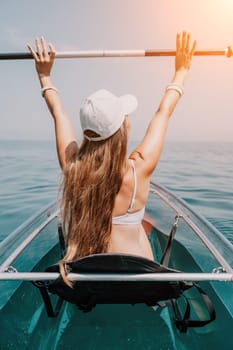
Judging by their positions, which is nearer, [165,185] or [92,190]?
[92,190]

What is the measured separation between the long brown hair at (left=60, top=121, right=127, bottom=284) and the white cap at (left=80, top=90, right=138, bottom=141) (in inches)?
1.7

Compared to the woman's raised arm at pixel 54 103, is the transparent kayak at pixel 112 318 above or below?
below

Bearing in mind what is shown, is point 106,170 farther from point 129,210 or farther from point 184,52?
point 184,52

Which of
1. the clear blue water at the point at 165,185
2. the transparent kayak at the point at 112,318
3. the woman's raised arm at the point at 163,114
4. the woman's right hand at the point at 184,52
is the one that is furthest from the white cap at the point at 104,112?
the clear blue water at the point at 165,185

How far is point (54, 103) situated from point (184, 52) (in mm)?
728

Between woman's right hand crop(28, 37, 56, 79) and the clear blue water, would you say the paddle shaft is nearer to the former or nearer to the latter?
Result: woman's right hand crop(28, 37, 56, 79)

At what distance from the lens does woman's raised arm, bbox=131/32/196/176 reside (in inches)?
65.4

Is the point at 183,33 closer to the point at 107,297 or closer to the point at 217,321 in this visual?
the point at 107,297

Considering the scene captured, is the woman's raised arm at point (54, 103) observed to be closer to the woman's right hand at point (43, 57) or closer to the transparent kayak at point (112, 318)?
the woman's right hand at point (43, 57)

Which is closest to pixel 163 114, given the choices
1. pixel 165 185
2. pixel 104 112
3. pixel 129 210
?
pixel 104 112

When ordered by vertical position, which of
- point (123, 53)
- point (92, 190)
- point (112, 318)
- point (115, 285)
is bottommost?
point (112, 318)

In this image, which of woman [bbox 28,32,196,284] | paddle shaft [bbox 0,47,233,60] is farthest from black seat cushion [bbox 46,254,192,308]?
paddle shaft [bbox 0,47,233,60]

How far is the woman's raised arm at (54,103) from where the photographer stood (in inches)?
70.1

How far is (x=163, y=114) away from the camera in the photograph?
68.0 inches
